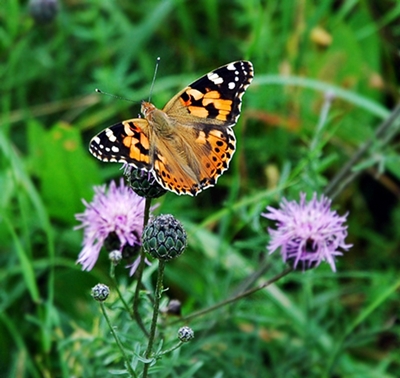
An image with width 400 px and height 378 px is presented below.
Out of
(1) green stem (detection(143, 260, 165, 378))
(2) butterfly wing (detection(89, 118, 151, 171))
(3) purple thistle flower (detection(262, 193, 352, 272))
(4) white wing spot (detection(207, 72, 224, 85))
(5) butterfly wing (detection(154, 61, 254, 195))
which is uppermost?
(4) white wing spot (detection(207, 72, 224, 85))

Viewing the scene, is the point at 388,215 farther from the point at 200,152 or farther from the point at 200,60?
the point at 200,152

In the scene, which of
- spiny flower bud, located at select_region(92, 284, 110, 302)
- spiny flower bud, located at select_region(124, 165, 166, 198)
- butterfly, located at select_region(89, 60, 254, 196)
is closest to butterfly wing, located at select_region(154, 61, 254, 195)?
butterfly, located at select_region(89, 60, 254, 196)

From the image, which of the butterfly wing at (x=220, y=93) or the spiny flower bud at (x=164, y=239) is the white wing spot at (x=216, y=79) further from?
the spiny flower bud at (x=164, y=239)

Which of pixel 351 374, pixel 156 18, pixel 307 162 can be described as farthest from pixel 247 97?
pixel 351 374

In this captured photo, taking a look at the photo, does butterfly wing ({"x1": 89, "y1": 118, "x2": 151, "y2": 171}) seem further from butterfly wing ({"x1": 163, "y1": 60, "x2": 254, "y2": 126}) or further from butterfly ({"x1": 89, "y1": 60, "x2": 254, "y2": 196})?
butterfly wing ({"x1": 163, "y1": 60, "x2": 254, "y2": 126})

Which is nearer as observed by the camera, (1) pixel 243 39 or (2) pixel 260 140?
(2) pixel 260 140

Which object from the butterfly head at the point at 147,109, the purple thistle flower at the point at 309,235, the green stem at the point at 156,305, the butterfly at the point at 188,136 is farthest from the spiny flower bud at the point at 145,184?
the purple thistle flower at the point at 309,235
